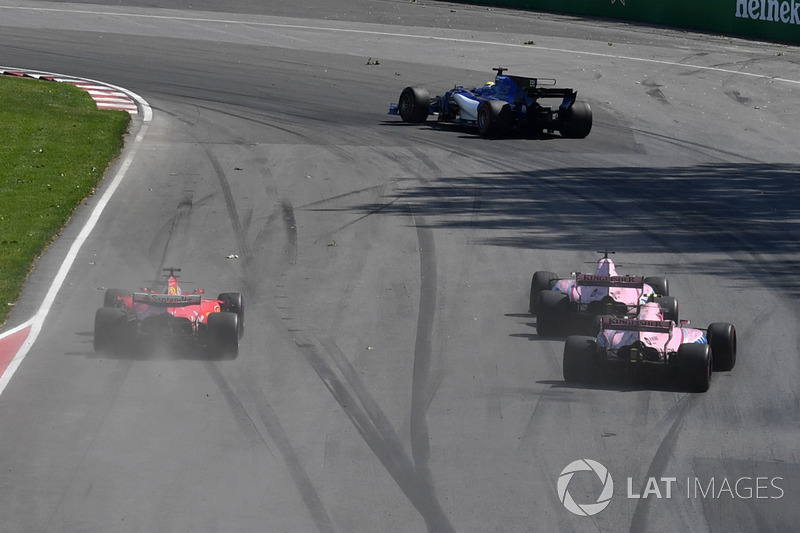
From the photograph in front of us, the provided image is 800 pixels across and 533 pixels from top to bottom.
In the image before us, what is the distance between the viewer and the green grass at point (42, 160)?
1712cm

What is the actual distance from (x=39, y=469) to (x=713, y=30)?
123ft

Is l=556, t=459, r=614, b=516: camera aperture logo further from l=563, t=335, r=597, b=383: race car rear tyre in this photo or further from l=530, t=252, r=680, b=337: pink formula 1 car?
l=530, t=252, r=680, b=337: pink formula 1 car

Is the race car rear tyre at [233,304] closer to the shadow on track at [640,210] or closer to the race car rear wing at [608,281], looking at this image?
the race car rear wing at [608,281]

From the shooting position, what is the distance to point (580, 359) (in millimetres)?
12305

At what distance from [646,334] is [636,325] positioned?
5.4 inches

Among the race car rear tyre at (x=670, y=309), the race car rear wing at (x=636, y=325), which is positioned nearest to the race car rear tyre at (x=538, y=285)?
the race car rear tyre at (x=670, y=309)

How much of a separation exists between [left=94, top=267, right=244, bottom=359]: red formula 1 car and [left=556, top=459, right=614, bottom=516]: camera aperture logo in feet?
13.7

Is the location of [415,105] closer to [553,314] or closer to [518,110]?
[518,110]

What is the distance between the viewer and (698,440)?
1098cm

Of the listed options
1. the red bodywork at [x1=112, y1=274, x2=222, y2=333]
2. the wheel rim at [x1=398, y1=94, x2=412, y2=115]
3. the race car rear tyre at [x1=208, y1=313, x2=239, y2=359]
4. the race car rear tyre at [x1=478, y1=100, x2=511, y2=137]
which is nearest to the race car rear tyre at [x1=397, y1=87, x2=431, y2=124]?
the wheel rim at [x1=398, y1=94, x2=412, y2=115]

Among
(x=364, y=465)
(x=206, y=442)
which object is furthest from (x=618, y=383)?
(x=206, y=442)

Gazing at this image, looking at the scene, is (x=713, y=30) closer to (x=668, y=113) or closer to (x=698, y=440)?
(x=668, y=113)

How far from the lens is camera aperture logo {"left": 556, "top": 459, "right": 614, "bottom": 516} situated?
31.5 feet

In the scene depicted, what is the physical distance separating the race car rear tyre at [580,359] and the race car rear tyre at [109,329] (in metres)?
4.66
